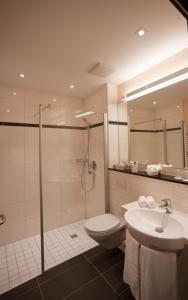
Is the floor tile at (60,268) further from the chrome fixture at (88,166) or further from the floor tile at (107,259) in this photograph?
the chrome fixture at (88,166)

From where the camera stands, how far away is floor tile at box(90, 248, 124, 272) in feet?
6.14

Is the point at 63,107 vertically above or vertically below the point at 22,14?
below

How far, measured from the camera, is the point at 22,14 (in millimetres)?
1205

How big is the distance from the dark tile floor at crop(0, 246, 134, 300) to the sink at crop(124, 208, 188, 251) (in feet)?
2.46

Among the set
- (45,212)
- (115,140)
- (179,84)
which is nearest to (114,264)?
(45,212)

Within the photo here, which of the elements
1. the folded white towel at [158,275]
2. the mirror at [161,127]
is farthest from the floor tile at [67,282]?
the mirror at [161,127]

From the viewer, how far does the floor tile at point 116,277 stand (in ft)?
5.21

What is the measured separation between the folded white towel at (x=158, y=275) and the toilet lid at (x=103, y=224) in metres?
0.61

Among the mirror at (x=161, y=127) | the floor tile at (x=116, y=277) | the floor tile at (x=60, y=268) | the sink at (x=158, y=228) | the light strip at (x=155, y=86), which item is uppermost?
the light strip at (x=155, y=86)

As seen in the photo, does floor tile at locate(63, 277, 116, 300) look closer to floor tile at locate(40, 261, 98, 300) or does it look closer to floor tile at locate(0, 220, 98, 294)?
floor tile at locate(40, 261, 98, 300)

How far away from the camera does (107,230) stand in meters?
1.78

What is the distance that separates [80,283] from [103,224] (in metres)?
0.61

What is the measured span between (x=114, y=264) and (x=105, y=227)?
493 millimetres

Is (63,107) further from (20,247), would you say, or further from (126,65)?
(20,247)
